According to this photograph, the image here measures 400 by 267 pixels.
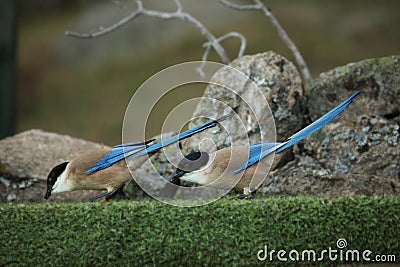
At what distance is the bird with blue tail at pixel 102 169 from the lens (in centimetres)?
468

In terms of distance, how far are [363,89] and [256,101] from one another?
2.60 ft

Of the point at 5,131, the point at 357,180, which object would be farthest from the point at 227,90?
the point at 5,131

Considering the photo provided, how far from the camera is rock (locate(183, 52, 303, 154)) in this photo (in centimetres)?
551

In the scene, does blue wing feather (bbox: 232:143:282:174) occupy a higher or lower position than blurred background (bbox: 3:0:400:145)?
lower

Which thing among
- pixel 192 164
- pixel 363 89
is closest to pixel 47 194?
pixel 192 164

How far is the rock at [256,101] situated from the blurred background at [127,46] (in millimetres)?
3446

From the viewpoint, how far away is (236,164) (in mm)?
4531

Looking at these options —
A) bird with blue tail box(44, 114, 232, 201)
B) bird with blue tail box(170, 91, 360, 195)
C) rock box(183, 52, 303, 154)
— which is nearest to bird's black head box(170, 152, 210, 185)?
bird with blue tail box(170, 91, 360, 195)

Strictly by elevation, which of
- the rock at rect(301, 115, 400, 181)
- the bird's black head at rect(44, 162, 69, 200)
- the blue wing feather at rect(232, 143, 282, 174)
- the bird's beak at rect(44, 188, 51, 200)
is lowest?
the bird's beak at rect(44, 188, 51, 200)

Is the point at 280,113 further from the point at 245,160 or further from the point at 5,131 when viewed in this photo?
the point at 5,131

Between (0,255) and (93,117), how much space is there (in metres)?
5.29

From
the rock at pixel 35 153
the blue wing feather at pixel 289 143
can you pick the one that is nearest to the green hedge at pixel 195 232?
the blue wing feather at pixel 289 143

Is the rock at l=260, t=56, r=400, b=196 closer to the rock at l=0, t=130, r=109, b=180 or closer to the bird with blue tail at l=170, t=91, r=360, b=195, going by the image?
the bird with blue tail at l=170, t=91, r=360, b=195

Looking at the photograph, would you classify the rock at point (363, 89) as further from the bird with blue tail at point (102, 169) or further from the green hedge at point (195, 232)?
the green hedge at point (195, 232)
